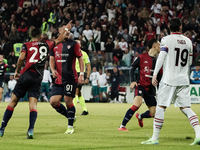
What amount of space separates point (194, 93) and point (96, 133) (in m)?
14.3

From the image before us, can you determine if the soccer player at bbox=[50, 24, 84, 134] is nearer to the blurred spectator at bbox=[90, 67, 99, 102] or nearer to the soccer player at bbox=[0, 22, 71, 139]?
the soccer player at bbox=[0, 22, 71, 139]

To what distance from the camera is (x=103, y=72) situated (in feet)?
79.7

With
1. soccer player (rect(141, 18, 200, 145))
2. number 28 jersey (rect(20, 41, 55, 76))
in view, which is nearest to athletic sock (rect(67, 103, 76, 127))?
number 28 jersey (rect(20, 41, 55, 76))

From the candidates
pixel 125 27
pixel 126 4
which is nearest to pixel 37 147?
pixel 125 27

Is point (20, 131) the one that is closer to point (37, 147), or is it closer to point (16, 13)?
point (37, 147)

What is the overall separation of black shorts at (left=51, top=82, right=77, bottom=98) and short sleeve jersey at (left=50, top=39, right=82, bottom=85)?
114mm

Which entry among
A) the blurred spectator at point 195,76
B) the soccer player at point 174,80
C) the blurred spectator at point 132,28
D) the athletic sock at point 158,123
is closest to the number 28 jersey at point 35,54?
the soccer player at point 174,80

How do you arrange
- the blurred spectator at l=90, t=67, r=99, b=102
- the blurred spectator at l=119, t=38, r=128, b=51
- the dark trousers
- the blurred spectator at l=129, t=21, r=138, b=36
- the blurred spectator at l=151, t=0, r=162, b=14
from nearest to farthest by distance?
the dark trousers, the blurred spectator at l=90, t=67, r=99, b=102, the blurred spectator at l=119, t=38, r=128, b=51, the blurred spectator at l=129, t=21, r=138, b=36, the blurred spectator at l=151, t=0, r=162, b=14

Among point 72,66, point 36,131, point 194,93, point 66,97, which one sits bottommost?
point 194,93

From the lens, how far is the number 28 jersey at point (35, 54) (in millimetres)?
7988

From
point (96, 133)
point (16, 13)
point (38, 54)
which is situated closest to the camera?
point (38, 54)

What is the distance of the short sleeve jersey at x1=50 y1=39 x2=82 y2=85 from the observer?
9.24 meters

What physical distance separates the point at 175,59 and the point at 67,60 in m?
3.14

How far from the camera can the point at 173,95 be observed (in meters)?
6.92
